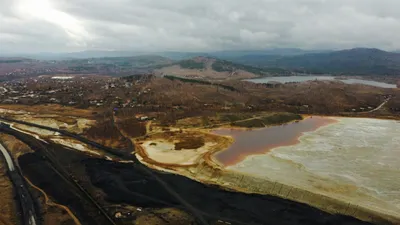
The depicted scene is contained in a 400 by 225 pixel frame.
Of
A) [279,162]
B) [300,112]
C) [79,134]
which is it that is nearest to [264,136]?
[279,162]

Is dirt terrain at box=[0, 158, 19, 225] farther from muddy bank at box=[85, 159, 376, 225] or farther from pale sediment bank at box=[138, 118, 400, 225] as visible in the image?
pale sediment bank at box=[138, 118, 400, 225]

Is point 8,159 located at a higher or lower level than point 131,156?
lower

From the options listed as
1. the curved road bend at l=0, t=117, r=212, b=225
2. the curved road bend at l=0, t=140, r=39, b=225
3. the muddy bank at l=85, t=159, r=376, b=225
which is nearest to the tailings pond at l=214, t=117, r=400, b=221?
the muddy bank at l=85, t=159, r=376, b=225

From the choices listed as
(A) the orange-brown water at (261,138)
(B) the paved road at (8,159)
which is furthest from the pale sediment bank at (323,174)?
(B) the paved road at (8,159)

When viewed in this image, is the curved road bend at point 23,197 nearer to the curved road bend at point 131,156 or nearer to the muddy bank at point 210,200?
the muddy bank at point 210,200

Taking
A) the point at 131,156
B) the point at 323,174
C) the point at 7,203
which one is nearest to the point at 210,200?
the point at 323,174

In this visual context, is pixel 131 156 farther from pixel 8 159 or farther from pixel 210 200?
pixel 210 200
